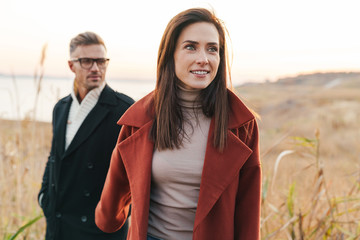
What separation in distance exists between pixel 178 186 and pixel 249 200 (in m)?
0.33

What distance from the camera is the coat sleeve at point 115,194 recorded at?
179cm

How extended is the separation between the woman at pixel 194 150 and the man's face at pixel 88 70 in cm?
75

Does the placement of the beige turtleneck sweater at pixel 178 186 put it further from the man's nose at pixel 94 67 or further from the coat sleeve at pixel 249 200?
the man's nose at pixel 94 67

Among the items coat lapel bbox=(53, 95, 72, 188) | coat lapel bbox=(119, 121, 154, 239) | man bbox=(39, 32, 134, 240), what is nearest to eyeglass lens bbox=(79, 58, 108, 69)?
man bbox=(39, 32, 134, 240)

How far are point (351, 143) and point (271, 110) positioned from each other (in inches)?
383

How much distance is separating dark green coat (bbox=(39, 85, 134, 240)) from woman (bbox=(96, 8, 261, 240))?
597mm

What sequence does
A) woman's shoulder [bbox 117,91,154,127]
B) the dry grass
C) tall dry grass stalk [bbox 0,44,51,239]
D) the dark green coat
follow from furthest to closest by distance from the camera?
1. tall dry grass stalk [bbox 0,44,51,239]
2. the dry grass
3. the dark green coat
4. woman's shoulder [bbox 117,91,154,127]

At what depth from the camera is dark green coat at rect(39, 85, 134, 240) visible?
7.36ft

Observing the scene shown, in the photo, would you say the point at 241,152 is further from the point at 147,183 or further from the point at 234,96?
the point at 147,183

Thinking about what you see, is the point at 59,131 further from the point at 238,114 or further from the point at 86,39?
the point at 238,114

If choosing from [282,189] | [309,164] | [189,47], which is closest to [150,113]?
[189,47]

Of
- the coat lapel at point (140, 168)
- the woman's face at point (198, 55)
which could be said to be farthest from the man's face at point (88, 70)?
the woman's face at point (198, 55)

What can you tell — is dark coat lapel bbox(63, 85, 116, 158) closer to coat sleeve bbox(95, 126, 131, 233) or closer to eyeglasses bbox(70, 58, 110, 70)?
eyeglasses bbox(70, 58, 110, 70)

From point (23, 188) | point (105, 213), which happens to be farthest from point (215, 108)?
point (23, 188)
